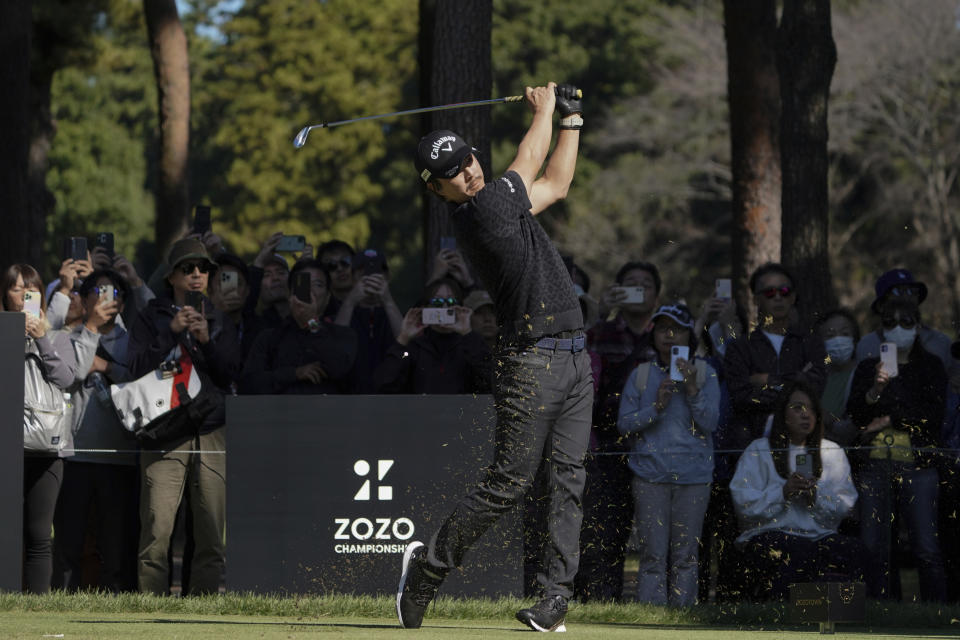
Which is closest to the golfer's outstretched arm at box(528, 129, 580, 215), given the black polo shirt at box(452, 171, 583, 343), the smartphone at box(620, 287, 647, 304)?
the black polo shirt at box(452, 171, 583, 343)

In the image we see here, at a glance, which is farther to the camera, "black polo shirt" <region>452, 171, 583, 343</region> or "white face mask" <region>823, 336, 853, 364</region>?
"white face mask" <region>823, 336, 853, 364</region>

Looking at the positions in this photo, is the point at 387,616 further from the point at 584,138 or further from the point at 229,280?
the point at 584,138

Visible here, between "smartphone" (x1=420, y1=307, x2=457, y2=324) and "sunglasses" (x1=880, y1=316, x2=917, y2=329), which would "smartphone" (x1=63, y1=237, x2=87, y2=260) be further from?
"sunglasses" (x1=880, y1=316, x2=917, y2=329)

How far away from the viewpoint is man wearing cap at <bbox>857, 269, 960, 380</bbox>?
10.5m

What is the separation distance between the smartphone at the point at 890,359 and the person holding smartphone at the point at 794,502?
1.70ft

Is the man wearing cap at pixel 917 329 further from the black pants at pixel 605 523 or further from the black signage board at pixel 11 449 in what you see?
the black signage board at pixel 11 449

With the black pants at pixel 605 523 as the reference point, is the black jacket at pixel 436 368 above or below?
above

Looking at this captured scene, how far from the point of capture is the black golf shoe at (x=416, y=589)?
7.21 metres

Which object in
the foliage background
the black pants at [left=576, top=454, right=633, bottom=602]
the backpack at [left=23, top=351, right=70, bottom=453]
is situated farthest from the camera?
the foliage background

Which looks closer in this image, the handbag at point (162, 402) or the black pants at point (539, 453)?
the black pants at point (539, 453)

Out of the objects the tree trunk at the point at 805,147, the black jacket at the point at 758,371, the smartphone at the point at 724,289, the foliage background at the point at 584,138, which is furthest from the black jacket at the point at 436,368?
the foliage background at the point at 584,138

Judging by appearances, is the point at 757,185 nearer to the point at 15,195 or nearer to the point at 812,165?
the point at 812,165

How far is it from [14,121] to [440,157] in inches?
387

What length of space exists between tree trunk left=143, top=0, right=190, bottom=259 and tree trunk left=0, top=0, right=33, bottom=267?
10.4 feet
